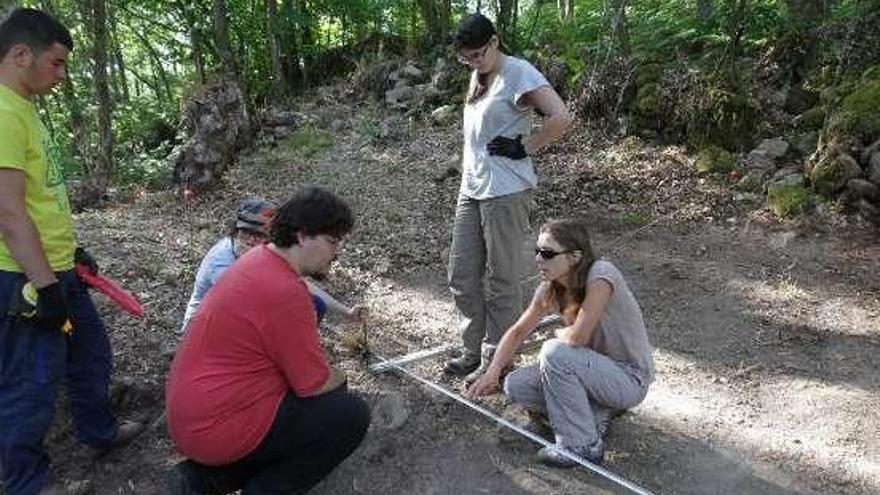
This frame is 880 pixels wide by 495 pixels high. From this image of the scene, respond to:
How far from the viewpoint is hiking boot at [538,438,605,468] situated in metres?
3.64

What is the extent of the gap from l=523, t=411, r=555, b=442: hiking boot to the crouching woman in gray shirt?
19 cm

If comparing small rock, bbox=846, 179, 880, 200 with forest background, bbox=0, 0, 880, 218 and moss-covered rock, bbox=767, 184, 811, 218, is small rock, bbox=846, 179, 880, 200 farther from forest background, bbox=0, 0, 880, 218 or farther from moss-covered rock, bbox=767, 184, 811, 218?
moss-covered rock, bbox=767, 184, 811, 218

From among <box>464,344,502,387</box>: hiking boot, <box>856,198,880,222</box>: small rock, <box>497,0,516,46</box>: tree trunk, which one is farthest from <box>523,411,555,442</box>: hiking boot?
<box>497,0,516,46</box>: tree trunk

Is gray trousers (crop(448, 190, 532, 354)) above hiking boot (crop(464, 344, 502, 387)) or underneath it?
above

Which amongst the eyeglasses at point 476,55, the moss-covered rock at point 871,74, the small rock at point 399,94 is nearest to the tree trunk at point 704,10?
the moss-covered rock at point 871,74

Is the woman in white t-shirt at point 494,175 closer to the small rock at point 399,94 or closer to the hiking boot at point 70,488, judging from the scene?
the hiking boot at point 70,488

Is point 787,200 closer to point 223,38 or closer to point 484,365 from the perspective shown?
point 484,365

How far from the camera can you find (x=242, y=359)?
2.79 m

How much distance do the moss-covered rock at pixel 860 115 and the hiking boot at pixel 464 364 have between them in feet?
15.1

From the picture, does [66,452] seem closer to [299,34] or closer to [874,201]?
[874,201]

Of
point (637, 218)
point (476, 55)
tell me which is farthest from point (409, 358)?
point (637, 218)

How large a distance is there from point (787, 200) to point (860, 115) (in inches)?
42.0

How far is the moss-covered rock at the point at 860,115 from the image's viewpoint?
271 inches

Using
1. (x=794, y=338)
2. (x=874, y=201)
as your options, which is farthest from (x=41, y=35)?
(x=874, y=201)
